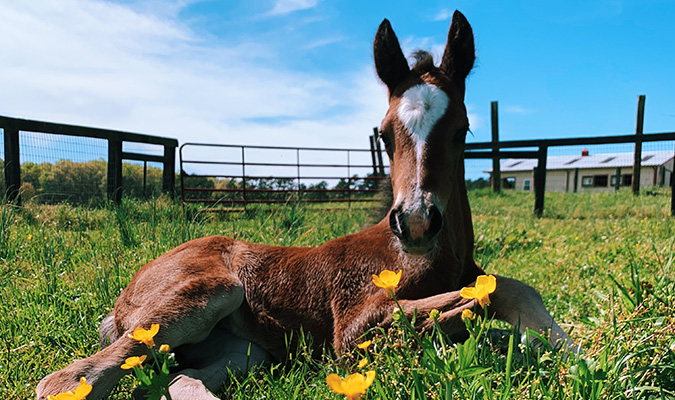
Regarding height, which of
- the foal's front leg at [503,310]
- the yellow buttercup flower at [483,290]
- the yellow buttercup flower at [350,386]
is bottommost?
the foal's front leg at [503,310]

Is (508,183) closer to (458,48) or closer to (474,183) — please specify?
(474,183)

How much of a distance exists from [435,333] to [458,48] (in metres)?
1.75

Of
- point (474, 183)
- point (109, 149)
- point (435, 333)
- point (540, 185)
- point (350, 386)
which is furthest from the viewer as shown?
point (474, 183)

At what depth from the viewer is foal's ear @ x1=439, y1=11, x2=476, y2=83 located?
2836 millimetres

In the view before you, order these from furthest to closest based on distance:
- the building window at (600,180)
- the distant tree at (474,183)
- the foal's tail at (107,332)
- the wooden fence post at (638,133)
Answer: the building window at (600,180) < the distant tree at (474,183) < the wooden fence post at (638,133) < the foal's tail at (107,332)

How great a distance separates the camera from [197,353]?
8.84ft

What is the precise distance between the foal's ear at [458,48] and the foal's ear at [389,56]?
26cm

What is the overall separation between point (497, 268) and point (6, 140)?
927 cm

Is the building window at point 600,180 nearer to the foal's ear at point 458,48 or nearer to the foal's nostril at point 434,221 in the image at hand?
the foal's ear at point 458,48

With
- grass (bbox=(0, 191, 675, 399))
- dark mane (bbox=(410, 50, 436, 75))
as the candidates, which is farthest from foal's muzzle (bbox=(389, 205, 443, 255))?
dark mane (bbox=(410, 50, 436, 75))

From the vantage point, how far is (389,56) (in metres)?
2.88

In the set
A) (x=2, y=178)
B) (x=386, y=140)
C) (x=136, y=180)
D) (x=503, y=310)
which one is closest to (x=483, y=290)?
(x=503, y=310)

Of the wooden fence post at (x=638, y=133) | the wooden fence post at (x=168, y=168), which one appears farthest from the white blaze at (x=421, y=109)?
the wooden fence post at (x=638, y=133)

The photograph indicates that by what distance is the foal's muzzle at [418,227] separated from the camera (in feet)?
6.58
